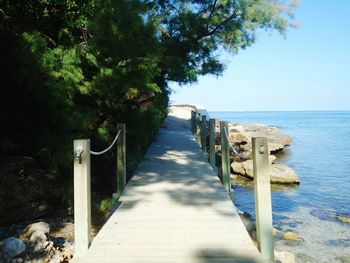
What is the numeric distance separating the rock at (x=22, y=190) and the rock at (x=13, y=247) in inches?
59.1

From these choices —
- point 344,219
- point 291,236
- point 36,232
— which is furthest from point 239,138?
point 36,232

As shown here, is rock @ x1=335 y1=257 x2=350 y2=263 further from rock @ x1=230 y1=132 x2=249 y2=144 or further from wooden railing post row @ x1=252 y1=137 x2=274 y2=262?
rock @ x1=230 y1=132 x2=249 y2=144

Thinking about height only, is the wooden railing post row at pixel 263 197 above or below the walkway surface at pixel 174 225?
above

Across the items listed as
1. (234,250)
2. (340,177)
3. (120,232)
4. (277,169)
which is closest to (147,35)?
(120,232)

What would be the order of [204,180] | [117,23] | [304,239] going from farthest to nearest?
1. [304,239]
2. [204,180]
3. [117,23]

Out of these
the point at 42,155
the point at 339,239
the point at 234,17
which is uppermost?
the point at 234,17

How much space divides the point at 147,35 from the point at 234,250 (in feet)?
12.7

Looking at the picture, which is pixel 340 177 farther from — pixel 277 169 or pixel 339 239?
pixel 339 239

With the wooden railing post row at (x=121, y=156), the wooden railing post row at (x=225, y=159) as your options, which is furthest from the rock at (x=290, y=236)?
the wooden railing post row at (x=121, y=156)

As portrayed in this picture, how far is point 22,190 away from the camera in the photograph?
630cm

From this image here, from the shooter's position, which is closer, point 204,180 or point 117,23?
point 117,23

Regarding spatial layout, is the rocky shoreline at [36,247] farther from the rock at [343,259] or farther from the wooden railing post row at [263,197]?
the rock at [343,259]

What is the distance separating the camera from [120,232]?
4492 mm

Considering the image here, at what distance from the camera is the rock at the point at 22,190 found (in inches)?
241
